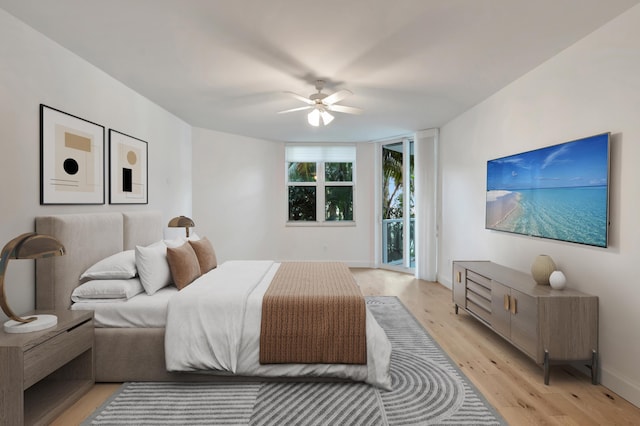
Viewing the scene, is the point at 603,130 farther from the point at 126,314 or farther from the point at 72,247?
the point at 72,247

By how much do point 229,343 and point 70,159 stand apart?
A: 76.5 inches

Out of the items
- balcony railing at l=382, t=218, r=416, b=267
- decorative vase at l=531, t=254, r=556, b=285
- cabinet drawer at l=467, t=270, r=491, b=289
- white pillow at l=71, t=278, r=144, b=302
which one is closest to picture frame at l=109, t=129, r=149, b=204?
white pillow at l=71, t=278, r=144, b=302

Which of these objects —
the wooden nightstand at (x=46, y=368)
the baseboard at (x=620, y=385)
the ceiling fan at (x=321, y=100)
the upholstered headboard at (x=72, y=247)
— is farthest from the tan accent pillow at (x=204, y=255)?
the baseboard at (x=620, y=385)

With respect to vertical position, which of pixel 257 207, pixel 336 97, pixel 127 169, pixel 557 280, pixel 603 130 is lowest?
pixel 557 280

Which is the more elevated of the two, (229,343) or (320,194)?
(320,194)

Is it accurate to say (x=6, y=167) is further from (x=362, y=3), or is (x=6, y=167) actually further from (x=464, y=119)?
(x=464, y=119)

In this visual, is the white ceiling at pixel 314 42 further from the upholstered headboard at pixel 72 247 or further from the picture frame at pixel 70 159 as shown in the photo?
the upholstered headboard at pixel 72 247

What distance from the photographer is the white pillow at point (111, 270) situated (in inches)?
110

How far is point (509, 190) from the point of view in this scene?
11.8 feet

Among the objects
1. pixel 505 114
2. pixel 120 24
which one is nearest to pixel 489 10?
pixel 505 114

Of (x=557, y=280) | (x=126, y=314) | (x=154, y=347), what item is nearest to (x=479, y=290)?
(x=557, y=280)

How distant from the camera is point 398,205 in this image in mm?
6895

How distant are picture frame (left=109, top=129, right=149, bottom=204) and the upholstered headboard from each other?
28 centimetres

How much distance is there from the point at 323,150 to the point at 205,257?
410 centimetres
